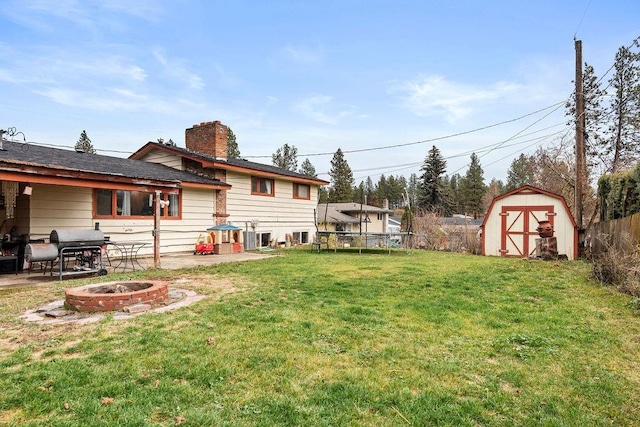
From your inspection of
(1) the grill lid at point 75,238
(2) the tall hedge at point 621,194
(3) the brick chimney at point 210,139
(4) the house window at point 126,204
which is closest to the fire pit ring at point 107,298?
(1) the grill lid at point 75,238

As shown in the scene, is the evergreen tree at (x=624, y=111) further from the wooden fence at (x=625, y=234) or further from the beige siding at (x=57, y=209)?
the beige siding at (x=57, y=209)

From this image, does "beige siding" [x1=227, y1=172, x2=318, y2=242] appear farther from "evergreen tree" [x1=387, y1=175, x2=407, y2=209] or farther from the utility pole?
"evergreen tree" [x1=387, y1=175, x2=407, y2=209]

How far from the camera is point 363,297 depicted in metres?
5.82

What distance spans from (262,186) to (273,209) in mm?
1241

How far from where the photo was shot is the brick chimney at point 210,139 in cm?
1505

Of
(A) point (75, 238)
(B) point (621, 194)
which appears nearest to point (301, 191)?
(A) point (75, 238)

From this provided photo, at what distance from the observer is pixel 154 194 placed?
9797 millimetres

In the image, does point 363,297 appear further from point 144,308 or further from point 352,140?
point 352,140

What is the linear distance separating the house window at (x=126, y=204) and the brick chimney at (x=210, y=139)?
10.4 feet

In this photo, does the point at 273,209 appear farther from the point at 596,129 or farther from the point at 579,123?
the point at 596,129

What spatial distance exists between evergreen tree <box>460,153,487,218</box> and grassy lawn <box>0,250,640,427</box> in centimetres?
5174

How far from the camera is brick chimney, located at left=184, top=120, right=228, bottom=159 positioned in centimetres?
1505

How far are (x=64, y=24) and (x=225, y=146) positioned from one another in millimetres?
6519

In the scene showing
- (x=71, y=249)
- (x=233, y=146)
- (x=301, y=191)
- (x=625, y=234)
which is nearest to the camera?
(x=71, y=249)
